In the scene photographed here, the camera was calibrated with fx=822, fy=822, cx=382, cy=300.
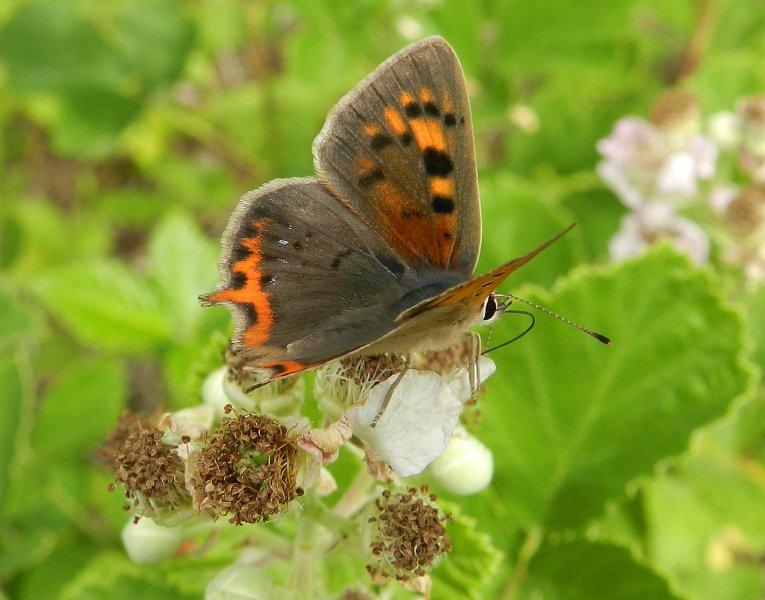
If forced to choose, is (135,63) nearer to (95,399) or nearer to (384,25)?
(384,25)

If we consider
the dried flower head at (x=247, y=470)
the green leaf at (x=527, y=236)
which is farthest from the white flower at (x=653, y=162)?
the dried flower head at (x=247, y=470)

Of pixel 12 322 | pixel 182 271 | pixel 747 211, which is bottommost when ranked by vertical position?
pixel 12 322

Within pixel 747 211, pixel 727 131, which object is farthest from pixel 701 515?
pixel 727 131

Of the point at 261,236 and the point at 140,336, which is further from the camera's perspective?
the point at 140,336

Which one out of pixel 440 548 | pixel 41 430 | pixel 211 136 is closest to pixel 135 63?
pixel 211 136

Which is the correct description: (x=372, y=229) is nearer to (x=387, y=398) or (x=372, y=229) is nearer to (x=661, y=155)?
(x=387, y=398)
